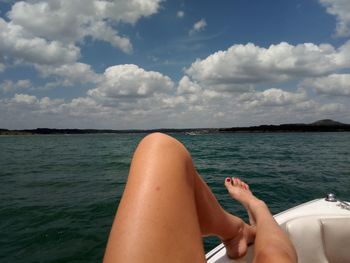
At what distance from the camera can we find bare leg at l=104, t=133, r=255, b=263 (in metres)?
1.03

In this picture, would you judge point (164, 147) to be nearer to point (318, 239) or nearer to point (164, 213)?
point (164, 213)

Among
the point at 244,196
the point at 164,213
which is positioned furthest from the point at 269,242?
the point at 244,196

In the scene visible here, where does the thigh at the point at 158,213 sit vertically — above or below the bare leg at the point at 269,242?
above

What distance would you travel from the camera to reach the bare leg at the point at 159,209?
103 centimetres

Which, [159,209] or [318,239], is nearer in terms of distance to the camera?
[159,209]

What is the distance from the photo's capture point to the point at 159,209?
1118 millimetres

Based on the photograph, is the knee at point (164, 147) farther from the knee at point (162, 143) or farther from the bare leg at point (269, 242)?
the bare leg at point (269, 242)

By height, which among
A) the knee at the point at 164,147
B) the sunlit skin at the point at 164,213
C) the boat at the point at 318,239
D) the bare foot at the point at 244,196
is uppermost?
the knee at the point at 164,147

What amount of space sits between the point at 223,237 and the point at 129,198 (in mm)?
1092

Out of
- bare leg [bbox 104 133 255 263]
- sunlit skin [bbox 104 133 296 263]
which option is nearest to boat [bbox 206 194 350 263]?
sunlit skin [bbox 104 133 296 263]

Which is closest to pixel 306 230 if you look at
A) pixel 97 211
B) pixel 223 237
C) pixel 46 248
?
pixel 223 237

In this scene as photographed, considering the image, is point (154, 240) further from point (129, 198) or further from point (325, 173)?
point (325, 173)

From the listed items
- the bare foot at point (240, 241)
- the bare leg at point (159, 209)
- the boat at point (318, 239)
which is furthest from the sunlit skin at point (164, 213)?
the boat at point (318, 239)

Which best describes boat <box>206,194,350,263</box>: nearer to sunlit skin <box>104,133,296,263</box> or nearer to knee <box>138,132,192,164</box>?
sunlit skin <box>104,133,296,263</box>
